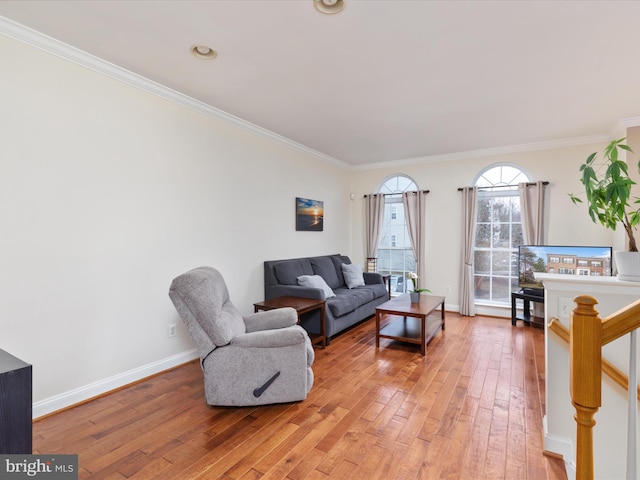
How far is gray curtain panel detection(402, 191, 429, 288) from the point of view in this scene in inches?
226

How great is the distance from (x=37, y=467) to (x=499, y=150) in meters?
6.04

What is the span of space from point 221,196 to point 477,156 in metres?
4.18

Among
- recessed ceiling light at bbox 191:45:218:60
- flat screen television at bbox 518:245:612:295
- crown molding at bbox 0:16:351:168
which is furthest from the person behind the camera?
flat screen television at bbox 518:245:612:295

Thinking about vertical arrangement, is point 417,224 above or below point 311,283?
above

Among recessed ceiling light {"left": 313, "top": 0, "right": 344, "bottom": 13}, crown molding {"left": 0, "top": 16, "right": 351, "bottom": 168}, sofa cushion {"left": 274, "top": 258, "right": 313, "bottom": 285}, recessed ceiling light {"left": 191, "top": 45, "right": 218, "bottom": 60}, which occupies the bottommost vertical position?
sofa cushion {"left": 274, "top": 258, "right": 313, "bottom": 285}

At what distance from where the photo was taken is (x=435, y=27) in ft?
7.23

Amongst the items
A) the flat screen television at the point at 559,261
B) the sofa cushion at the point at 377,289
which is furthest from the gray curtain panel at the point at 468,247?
the sofa cushion at the point at 377,289

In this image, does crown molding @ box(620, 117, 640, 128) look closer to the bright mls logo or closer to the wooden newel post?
the wooden newel post

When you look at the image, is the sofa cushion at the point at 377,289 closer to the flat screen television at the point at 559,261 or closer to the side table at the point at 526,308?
the side table at the point at 526,308

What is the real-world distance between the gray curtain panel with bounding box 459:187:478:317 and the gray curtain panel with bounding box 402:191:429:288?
662 mm

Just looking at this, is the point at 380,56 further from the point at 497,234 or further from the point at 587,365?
the point at 497,234

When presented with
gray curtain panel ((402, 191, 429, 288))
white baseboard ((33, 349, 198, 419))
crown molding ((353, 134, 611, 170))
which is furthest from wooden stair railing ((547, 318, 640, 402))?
crown molding ((353, 134, 611, 170))

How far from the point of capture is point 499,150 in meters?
5.16

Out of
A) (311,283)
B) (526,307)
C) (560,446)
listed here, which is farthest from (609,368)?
(526,307)
